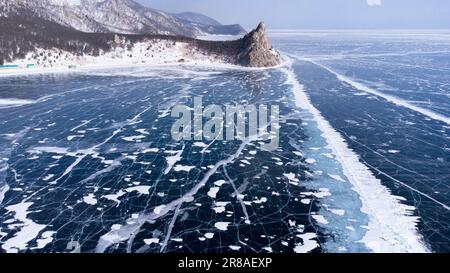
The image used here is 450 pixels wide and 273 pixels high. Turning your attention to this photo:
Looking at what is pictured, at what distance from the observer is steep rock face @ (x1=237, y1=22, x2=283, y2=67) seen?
78.6m

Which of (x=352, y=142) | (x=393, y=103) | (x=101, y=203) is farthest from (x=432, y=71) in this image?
(x=101, y=203)

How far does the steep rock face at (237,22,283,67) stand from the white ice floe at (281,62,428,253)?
55.2 m

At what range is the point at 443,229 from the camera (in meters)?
15.9

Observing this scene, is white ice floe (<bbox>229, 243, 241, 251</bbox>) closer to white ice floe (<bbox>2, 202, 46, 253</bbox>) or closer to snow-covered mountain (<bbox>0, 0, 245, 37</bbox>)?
white ice floe (<bbox>2, 202, 46, 253</bbox>)

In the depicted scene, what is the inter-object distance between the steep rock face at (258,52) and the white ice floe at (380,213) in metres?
55.2

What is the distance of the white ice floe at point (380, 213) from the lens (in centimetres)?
1494

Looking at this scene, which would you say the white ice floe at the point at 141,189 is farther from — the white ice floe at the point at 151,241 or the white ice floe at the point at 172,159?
the white ice floe at the point at 151,241

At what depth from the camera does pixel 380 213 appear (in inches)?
682

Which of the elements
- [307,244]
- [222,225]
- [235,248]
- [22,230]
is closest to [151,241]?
[222,225]

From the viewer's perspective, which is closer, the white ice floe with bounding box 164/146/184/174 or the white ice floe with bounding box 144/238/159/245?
the white ice floe with bounding box 144/238/159/245

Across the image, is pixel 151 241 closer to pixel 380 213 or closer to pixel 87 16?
pixel 380 213

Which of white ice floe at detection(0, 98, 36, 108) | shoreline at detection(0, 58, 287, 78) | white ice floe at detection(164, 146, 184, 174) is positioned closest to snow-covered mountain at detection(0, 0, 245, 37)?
shoreline at detection(0, 58, 287, 78)
